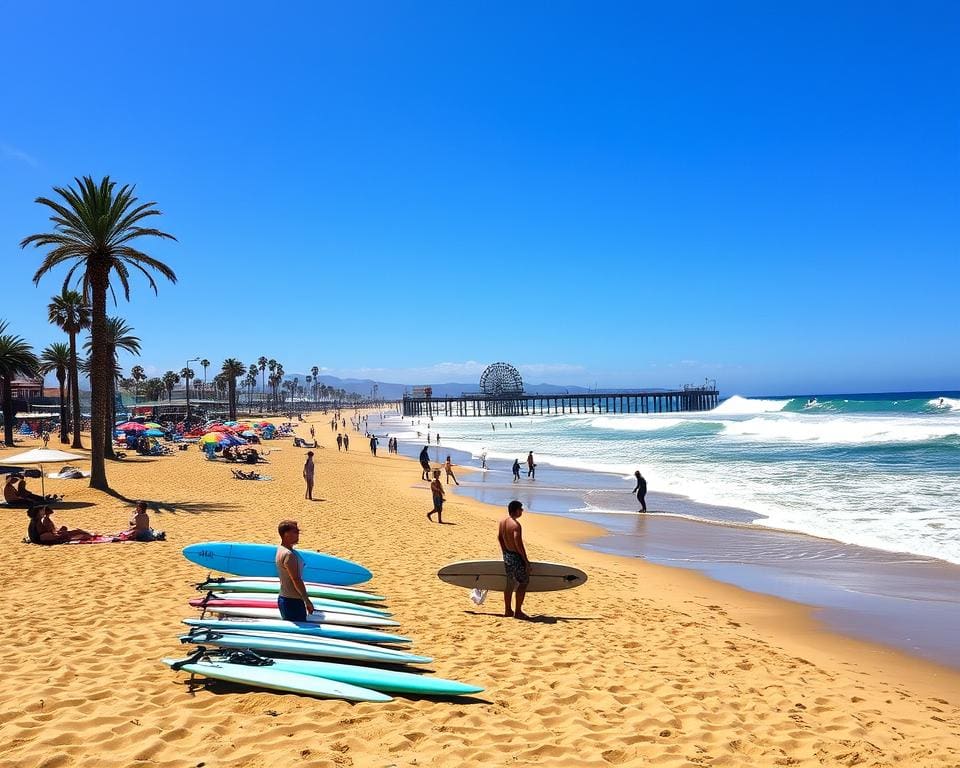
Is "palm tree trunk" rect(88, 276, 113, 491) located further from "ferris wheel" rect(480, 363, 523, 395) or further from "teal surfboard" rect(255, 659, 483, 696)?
"ferris wheel" rect(480, 363, 523, 395)

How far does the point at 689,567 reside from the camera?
39.0 ft

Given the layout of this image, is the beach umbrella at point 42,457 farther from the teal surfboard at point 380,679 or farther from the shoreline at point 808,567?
the shoreline at point 808,567

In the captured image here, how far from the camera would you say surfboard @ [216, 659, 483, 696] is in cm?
498

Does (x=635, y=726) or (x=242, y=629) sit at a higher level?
(x=242, y=629)

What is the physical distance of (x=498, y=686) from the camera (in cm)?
539

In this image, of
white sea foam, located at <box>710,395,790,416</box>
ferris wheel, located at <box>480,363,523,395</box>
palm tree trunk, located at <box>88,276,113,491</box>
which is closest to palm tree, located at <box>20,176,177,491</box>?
palm tree trunk, located at <box>88,276,113,491</box>

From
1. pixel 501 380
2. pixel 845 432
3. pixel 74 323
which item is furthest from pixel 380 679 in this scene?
pixel 501 380

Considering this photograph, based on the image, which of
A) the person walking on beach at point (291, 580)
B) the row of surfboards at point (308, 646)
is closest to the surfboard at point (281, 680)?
the row of surfboards at point (308, 646)

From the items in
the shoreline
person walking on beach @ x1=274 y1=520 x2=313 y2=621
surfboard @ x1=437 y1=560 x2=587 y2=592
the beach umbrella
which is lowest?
the shoreline

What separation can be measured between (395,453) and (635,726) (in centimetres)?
3963

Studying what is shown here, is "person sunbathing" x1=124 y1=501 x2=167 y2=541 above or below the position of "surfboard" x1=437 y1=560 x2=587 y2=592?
above

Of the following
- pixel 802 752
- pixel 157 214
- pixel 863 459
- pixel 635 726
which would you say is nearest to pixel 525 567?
pixel 635 726

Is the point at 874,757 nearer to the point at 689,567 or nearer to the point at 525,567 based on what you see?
the point at 525,567

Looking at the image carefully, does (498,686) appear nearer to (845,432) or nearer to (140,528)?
(140,528)
